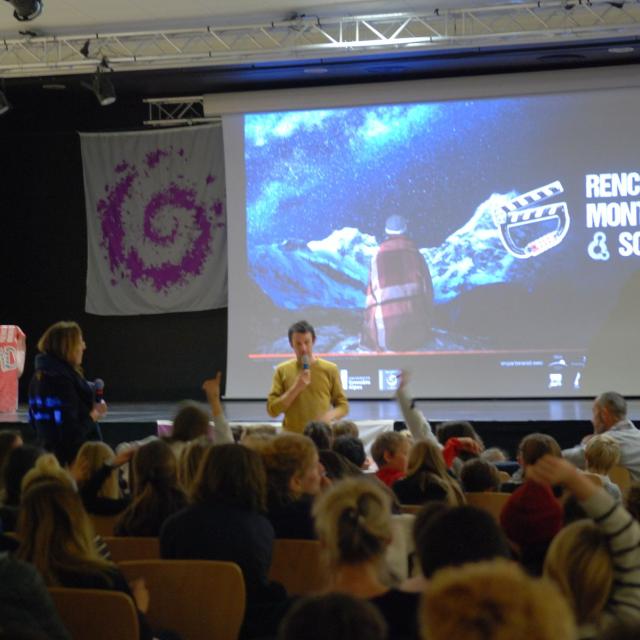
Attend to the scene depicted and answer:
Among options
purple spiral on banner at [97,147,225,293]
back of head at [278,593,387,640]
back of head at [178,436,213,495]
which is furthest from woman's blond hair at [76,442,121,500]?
purple spiral on banner at [97,147,225,293]

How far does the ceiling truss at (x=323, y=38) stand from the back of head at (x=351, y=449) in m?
5.16

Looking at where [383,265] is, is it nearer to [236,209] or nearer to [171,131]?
[236,209]

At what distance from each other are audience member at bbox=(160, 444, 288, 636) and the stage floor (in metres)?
4.76

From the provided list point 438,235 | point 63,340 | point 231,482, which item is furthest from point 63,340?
point 438,235

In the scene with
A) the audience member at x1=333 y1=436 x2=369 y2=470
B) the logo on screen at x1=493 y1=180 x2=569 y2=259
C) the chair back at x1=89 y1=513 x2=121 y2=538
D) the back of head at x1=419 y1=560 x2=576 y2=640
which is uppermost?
the logo on screen at x1=493 y1=180 x2=569 y2=259

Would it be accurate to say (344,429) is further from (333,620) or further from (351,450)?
(333,620)

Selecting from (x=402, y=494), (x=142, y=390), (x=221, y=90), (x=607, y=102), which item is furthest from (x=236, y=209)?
(x=402, y=494)

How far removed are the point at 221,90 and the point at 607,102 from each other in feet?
11.8

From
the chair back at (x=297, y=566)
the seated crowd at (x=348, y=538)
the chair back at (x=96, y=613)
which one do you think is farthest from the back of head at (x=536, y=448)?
the chair back at (x=96, y=613)

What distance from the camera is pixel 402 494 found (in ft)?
11.5

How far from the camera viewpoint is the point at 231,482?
2.69 metres

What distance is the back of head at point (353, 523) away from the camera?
1918mm

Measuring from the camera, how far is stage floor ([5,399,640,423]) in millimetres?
7605

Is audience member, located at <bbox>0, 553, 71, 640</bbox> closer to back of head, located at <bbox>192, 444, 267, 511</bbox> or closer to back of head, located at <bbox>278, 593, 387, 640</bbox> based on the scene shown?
back of head, located at <bbox>192, 444, 267, 511</bbox>
